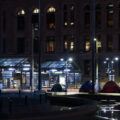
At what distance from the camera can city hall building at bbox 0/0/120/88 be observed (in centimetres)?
6744

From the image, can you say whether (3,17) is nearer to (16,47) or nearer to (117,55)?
(16,47)

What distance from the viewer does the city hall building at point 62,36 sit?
67.4 m

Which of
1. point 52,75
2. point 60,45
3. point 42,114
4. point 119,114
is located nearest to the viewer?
point 42,114

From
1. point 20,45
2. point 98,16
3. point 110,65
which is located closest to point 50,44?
point 20,45

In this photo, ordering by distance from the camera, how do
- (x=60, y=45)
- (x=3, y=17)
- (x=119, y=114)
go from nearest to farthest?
(x=119, y=114), (x=60, y=45), (x=3, y=17)

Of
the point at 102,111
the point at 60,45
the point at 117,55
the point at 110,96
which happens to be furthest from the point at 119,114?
the point at 60,45

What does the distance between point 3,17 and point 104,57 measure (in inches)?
920

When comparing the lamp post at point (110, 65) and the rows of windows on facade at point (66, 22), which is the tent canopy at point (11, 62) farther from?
the lamp post at point (110, 65)

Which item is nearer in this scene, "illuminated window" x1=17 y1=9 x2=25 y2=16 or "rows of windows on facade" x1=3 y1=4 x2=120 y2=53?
"rows of windows on facade" x1=3 y1=4 x2=120 y2=53

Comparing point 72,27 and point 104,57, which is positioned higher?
point 72,27

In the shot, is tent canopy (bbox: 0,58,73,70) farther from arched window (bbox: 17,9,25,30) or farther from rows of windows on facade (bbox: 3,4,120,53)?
arched window (bbox: 17,9,25,30)

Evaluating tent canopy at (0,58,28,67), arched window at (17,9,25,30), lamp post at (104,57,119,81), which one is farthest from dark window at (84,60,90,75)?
arched window at (17,9,25,30)

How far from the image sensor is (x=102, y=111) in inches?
965

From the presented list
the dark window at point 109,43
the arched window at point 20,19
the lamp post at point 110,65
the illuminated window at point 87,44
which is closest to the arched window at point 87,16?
the illuminated window at point 87,44
